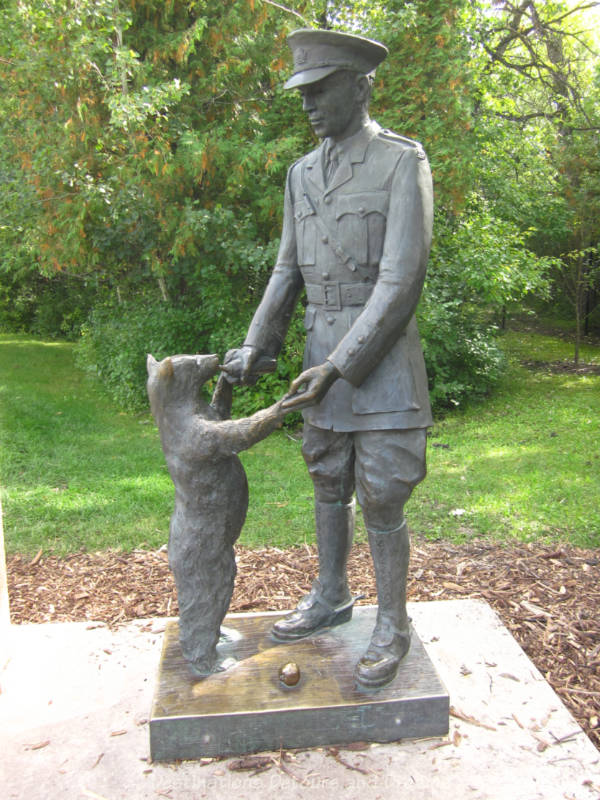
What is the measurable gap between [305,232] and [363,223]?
0.28 meters

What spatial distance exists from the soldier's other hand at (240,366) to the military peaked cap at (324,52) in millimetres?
1021

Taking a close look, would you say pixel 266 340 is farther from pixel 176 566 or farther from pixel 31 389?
pixel 31 389

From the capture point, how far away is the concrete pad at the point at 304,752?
2.51m

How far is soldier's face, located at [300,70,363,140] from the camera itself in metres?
2.53

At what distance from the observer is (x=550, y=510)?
558 centimetres

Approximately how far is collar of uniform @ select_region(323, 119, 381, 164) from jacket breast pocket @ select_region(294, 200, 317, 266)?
24 cm

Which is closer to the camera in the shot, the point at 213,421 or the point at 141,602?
the point at 213,421

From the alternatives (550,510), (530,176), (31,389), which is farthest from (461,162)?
(31,389)

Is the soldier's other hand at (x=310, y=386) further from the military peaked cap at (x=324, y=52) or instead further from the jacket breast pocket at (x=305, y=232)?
the military peaked cap at (x=324, y=52)

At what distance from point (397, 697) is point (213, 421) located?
4.11ft

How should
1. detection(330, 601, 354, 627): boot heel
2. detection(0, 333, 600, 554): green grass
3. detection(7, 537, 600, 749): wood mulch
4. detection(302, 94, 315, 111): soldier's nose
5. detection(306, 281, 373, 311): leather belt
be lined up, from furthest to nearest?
1. detection(0, 333, 600, 554): green grass
2. detection(7, 537, 600, 749): wood mulch
3. detection(330, 601, 354, 627): boot heel
4. detection(306, 281, 373, 311): leather belt
5. detection(302, 94, 315, 111): soldier's nose

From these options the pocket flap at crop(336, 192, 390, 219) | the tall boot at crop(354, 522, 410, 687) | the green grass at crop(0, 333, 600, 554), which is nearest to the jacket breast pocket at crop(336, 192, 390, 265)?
the pocket flap at crop(336, 192, 390, 219)

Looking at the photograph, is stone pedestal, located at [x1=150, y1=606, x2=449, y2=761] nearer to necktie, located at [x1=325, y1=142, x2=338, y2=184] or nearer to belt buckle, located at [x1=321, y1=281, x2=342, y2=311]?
belt buckle, located at [x1=321, y1=281, x2=342, y2=311]

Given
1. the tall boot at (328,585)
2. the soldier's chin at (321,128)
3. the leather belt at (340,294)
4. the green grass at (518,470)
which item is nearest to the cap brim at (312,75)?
the soldier's chin at (321,128)
